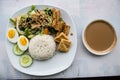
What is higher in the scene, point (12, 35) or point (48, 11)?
point (48, 11)

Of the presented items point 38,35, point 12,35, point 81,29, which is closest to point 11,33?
point 12,35

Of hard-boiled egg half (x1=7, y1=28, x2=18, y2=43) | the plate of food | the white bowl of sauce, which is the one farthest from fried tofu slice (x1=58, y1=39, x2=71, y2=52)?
hard-boiled egg half (x1=7, y1=28, x2=18, y2=43)

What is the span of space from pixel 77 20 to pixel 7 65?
446 millimetres

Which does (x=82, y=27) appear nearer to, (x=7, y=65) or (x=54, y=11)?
(x=54, y=11)

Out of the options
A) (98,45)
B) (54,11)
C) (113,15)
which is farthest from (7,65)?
(113,15)

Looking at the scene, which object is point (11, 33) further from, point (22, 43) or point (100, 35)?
point (100, 35)

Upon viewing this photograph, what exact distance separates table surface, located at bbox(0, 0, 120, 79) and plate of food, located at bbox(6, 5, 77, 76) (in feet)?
0.17

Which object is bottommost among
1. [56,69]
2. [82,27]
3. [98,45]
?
[56,69]

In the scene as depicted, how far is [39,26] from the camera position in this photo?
5.31ft

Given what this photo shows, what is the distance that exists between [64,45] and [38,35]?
15 cm

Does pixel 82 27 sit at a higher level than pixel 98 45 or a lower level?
higher

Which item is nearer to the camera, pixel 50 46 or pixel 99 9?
pixel 50 46

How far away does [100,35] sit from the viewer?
164 cm

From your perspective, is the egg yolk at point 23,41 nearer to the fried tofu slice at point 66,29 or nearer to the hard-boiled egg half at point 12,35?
the hard-boiled egg half at point 12,35
